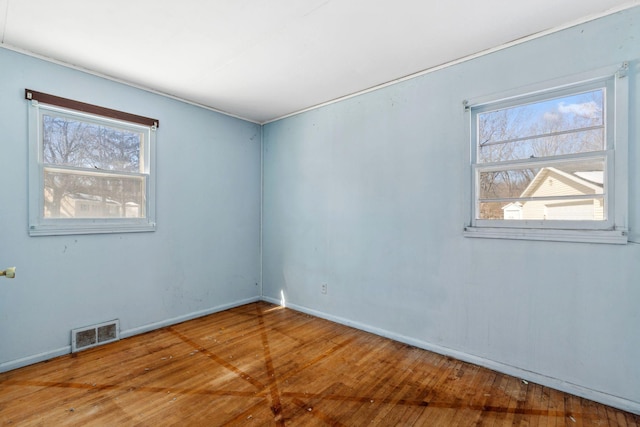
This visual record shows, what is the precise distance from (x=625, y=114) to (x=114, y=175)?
162 inches

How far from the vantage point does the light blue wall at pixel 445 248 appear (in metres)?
1.98

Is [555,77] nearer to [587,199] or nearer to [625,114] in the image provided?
[625,114]

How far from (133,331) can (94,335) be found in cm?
34

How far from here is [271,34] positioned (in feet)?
7.30

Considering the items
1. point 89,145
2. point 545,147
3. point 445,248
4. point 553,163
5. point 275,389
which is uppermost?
point 89,145

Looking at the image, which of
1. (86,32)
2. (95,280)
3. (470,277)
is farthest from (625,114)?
(95,280)

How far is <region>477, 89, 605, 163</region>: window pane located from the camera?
2076 millimetres

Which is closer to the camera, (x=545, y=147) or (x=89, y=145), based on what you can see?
(x=545, y=147)

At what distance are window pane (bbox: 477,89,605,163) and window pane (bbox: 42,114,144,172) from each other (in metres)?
3.32

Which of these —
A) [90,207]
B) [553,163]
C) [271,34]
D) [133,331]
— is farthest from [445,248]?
[90,207]

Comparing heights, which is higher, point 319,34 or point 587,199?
point 319,34

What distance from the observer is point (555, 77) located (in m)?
2.15

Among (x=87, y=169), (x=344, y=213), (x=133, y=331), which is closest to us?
(x=87, y=169)

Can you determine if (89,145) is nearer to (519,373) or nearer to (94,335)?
(94,335)
